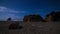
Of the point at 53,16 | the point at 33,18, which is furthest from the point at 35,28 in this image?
the point at 53,16

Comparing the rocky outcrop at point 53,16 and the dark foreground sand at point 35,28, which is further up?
the rocky outcrop at point 53,16

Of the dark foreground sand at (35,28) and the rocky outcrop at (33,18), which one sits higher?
the rocky outcrop at (33,18)

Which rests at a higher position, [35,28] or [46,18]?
[46,18]

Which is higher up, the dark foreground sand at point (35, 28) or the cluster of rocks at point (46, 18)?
the cluster of rocks at point (46, 18)

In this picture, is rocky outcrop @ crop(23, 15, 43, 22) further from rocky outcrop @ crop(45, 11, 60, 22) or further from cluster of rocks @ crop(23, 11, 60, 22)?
rocky outcrop @ crop(45, 11, 60, 22)

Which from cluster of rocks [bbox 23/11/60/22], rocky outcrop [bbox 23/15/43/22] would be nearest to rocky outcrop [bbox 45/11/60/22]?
cluster of rocks [bbox 23/11/60/22]

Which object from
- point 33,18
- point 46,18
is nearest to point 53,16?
point 46,18

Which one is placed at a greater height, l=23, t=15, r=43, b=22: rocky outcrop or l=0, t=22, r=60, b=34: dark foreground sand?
l=23, t=15, r=43, b=22: rocky outcrop

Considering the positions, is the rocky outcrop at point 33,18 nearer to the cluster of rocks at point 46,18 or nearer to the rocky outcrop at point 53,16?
the cluster of rocks at point 46,18

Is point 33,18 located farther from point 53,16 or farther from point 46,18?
point 53,16

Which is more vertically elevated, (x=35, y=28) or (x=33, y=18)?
(x=33, y=18)

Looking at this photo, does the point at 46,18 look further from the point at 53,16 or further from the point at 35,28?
the point at 35,28

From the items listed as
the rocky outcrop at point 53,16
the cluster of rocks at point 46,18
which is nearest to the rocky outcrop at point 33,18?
the cluster of rocks at point 46,18

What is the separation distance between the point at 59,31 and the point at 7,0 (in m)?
1.10
